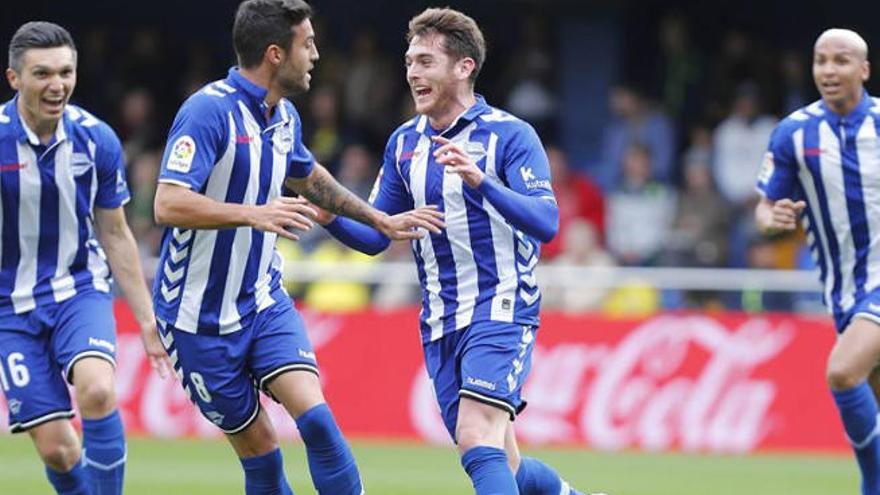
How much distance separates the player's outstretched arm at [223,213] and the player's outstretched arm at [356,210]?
0.53 metres

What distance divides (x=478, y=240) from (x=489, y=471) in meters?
1.14

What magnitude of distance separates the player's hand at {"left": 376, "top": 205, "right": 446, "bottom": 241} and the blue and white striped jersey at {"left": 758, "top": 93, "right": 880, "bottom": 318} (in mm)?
2832

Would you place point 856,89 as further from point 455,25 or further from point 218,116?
point 218,116

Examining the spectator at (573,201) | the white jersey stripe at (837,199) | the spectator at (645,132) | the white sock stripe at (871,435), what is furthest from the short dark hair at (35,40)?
the spectator at (645,132)

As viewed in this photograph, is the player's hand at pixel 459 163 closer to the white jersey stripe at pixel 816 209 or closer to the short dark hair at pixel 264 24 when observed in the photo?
the short dark hair at pixel 264 24

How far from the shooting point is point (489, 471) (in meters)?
8.15

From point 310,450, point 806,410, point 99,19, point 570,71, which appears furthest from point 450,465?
point 99,19

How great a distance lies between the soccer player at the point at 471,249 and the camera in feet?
27.4

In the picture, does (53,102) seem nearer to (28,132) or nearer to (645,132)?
(28,132)

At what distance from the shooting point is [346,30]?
22.3 m

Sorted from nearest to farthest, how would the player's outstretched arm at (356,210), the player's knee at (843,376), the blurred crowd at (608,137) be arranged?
1. the player's outstretched arm at (356,210)
2. the player's knee at (843,376)
3. the blurred crowd at (608,137)

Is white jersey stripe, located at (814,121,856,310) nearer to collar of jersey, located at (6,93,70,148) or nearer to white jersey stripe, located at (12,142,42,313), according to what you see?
collar of jersey, located at (6,93,70,148)

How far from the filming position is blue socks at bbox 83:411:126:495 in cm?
900

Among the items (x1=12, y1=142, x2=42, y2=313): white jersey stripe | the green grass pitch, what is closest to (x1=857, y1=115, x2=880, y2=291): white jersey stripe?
the green grass pitch
